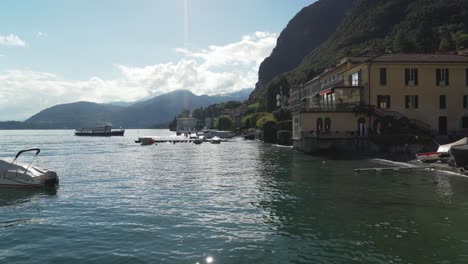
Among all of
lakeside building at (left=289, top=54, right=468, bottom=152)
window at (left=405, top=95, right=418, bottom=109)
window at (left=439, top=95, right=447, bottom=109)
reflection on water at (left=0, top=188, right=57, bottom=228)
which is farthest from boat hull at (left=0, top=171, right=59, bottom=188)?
window at (left=439, top=95, right=447, bottom=109)

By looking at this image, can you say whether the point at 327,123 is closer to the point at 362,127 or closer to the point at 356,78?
the point at 362,127

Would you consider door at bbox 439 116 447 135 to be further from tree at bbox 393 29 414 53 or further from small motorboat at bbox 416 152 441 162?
tree at bbox 393 29 414 53

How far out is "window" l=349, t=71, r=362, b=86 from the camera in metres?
63.4

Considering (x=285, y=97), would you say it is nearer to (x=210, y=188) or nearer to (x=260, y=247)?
(x=210, y=188)

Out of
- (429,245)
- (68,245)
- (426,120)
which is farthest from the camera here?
(426,120)

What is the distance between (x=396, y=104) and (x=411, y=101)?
2533 mm

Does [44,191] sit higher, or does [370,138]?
[370,138]

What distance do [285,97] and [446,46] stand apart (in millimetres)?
66467

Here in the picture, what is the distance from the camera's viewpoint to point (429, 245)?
621 inches

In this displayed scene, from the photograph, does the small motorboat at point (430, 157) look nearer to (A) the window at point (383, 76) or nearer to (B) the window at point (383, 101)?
(B) the window at point (383, 101)

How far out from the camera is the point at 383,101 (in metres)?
61.6

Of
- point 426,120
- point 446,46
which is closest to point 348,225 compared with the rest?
point 426,120

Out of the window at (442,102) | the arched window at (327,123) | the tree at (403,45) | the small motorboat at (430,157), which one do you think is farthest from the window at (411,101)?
A: the tree at (403,45)

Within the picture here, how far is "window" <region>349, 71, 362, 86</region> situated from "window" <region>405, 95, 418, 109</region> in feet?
26.4
